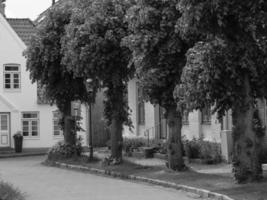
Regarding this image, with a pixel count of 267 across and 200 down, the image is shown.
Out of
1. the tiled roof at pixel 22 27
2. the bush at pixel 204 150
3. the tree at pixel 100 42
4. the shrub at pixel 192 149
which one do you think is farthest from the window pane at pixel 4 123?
the tree at pixel 100 42

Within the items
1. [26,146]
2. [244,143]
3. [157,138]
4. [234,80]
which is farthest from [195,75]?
[26,146]

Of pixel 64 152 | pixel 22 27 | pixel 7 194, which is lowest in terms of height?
pixel 7 194

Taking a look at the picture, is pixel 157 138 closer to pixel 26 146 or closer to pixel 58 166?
pixel 58 166

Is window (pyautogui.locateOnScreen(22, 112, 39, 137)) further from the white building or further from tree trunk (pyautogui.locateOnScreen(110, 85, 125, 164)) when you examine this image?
tree trunk (pyautogui.locateOnScreen(110, 85, 125, 164))

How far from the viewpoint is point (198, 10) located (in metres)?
13.8

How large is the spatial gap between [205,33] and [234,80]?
1.31 meters

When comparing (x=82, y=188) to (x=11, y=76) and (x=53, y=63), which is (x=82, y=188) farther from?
(x=11, y=76)

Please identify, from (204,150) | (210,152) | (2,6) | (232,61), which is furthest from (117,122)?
(2,6)

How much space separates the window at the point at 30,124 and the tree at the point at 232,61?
2833 centimetres

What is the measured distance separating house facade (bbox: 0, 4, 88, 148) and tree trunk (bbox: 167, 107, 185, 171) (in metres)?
23.2

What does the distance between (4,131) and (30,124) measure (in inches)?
77.9

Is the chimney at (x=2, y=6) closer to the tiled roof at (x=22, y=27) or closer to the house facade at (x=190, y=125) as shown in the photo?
the tiled roof at (x=22, y=27)

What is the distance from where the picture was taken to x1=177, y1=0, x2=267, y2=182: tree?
545 inches

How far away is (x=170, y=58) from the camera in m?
18.0
